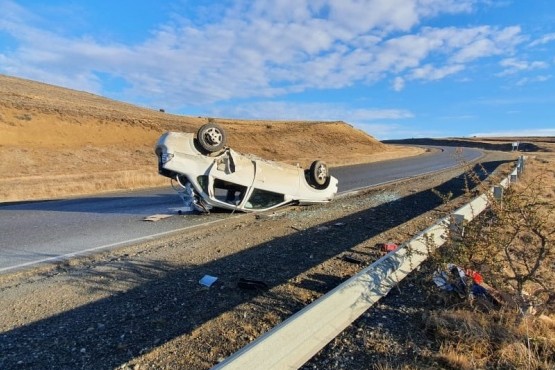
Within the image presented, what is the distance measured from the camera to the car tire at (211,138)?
353 inches

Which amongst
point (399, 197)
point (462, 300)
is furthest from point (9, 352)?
point (399, 197)

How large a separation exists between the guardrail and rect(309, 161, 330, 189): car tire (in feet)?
21.0

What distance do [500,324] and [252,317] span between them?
2019 millimetres

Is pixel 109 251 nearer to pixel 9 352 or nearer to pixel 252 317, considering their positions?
pixel 9 352

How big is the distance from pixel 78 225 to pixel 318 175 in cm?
553

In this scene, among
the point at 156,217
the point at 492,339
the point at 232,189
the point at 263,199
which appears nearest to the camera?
the point at 492,339

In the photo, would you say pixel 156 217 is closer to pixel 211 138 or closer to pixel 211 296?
pixel 211 138

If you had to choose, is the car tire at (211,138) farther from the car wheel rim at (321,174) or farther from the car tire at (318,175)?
the car wheel rim at (321,174)

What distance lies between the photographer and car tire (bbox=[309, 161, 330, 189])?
10.8m

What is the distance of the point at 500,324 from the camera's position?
343 cm

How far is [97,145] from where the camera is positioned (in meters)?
35.8

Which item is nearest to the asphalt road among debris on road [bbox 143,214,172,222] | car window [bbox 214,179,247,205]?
debris on road [bbox 143,214,172,222]

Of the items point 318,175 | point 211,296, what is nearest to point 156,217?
point 318,175

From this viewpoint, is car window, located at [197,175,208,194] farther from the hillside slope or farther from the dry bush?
the hillside slope
